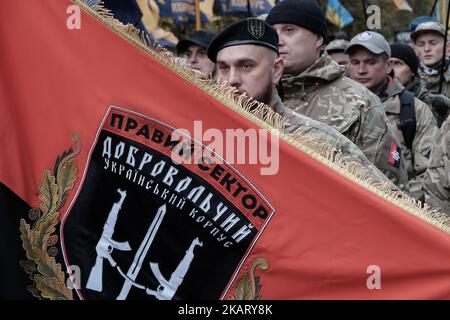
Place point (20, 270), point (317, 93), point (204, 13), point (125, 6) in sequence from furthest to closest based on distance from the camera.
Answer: point (204, 13)
point (317, 93)
point (125, 6)
point (20, 270)

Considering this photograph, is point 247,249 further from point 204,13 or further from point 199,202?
point 204,13

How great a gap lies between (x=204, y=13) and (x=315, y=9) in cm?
951

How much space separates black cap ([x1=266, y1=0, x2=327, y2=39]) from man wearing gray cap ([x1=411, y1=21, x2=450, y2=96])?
3.88 metres

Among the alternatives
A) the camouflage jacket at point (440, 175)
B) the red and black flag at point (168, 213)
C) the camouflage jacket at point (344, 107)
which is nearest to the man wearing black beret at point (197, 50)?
the camouflage jacket at point (344, 107)

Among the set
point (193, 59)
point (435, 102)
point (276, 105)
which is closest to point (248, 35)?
point (276, 105)

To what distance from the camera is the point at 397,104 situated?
813 centimetres

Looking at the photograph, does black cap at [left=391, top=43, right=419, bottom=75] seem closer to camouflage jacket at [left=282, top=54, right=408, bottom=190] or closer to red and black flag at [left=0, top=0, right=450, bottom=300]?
camouflage jacket at [left=282, top=54, right=408, bottom=190]

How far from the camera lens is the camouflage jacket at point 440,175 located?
22.9ft

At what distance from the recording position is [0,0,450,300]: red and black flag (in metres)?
3.79

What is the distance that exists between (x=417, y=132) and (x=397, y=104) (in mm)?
296

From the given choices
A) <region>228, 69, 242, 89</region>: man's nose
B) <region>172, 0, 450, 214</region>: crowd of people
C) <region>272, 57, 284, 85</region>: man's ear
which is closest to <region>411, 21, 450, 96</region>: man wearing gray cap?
<region>172, 0, 450, 214</region>: crowd of people

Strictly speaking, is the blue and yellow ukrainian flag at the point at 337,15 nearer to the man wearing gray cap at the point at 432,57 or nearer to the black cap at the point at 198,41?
the man wearing gray cap at the point at 432,57

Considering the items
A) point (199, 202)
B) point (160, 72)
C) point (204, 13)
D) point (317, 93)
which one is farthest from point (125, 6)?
point (204, 13)

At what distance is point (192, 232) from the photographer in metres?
3.80
